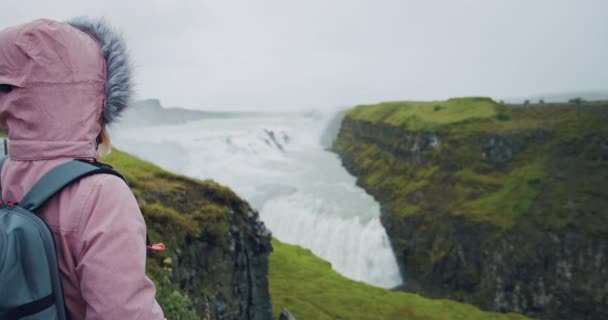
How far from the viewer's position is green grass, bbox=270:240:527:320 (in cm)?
1747

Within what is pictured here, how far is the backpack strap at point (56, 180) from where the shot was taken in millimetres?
1665

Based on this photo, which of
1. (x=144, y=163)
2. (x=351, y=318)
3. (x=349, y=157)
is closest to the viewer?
(x=144, y=163)

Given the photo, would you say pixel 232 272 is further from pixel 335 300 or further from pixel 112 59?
pixel 335 300

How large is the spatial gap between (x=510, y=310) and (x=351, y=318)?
15057 mm

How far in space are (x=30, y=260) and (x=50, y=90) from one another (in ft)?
2.51

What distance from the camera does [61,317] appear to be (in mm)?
1624

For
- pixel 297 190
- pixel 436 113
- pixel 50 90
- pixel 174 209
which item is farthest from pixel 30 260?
pixel 436 113

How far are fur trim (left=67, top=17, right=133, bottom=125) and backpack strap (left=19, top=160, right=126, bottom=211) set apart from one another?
44cm

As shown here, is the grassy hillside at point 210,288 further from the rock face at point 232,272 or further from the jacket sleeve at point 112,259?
the jacket sleeve at point 112,259

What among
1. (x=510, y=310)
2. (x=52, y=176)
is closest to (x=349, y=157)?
(x=510, y=310)

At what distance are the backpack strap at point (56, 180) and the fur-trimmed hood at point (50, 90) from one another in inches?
5.6

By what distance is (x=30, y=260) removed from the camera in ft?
5.06

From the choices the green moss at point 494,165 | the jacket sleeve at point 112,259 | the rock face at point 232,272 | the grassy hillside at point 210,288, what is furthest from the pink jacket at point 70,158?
the green moss at point 494,165

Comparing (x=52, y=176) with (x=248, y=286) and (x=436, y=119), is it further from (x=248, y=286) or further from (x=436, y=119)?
(x=436, y=119)
